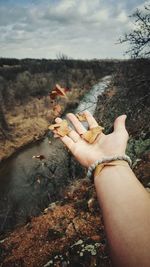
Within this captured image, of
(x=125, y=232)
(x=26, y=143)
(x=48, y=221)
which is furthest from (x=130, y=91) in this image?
(x=26, y=143)

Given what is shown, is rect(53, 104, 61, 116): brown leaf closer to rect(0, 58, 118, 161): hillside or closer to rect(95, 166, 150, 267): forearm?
rect(0, 58, 118, 161): hillside

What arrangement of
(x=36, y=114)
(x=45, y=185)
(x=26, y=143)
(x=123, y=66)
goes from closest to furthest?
(x=123, y=66), (x=45, y=185), (x=26, y=143), (x=36, y=114)

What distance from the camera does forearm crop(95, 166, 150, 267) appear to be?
1250 millimetres

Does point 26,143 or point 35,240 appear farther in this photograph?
point 26,143

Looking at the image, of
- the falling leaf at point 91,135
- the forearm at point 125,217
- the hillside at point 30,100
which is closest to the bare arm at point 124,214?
the forearm at point 125,217

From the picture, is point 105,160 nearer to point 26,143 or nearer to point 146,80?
point 146,80

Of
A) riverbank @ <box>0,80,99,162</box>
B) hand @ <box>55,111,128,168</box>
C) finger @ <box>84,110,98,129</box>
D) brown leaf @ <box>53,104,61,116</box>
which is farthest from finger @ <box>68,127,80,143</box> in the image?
brown leaf @ <box>53,104,61,116</box>

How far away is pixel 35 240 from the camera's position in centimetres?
969

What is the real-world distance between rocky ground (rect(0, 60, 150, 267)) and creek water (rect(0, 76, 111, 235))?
Result: 256 centimetres

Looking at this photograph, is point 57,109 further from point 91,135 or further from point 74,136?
point 91,135

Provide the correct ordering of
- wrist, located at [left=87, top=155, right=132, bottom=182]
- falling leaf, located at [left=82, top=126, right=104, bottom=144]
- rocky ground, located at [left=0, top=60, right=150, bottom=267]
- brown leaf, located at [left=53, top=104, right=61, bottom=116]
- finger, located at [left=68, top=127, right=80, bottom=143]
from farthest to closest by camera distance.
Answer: brown leaf, located at [left=53, top=104, right=61, bottom=116] < rocky ground, located at [left=0, top=60, right=150, bottom=267] < finger, located at [left=68, top=127, right=80, bottom=143] < falling leaf, located at [left=82, top=126, right=104, bottom=144] < wrist, located at [left=87, top=155, right=132, bottom=182]

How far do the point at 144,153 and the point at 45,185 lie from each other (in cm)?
1107

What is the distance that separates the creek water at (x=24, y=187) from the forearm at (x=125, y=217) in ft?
41.8

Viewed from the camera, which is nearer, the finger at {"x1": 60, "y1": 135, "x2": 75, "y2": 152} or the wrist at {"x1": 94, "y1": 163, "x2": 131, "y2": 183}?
the wrist at {"x1": 94, "y1": 163, "x2": 131, "y2": 183}
